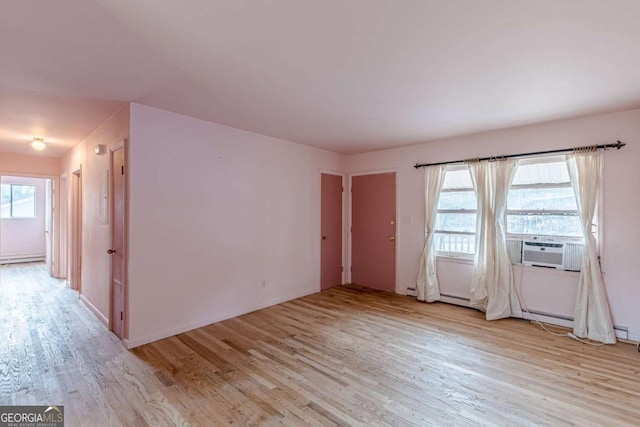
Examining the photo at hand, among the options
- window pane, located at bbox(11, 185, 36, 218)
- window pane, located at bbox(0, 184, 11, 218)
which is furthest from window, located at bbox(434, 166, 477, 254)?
window pane, located at bbox(0, 184, 11, 218)

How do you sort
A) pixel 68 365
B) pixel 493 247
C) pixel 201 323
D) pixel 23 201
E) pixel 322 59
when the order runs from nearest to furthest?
pixel 322 59 < pixel 68 365 < pixel 201 323 < pixel 493 247 < pixel 23 201

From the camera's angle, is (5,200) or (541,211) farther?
(5,200)

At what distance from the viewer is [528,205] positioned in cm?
388

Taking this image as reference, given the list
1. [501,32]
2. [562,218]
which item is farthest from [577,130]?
[501,32]

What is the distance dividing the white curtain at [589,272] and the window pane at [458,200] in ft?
3.91

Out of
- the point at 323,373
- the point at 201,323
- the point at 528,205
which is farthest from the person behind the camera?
the point at 528,205

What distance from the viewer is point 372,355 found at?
2.94 m

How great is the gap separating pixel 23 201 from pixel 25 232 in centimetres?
88

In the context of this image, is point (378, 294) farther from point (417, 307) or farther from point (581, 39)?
point (581, 39)

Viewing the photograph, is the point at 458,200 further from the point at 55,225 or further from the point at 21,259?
the point at 21,259

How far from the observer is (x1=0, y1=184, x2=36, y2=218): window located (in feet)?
25.7

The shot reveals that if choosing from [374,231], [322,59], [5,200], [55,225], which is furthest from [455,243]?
[5,200]

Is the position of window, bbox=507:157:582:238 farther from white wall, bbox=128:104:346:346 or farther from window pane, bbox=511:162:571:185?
white wall, bbox=128:104:346:346

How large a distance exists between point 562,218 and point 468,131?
1.62m
